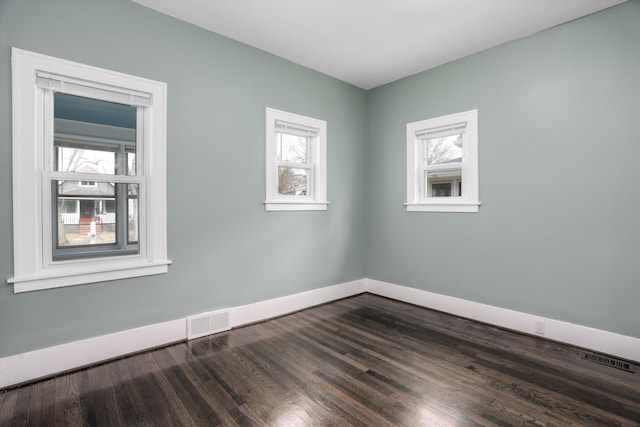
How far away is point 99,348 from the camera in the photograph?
2.51 meters

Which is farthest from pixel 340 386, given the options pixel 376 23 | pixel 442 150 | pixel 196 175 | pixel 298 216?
pixel 376 23

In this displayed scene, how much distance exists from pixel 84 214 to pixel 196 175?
948mm

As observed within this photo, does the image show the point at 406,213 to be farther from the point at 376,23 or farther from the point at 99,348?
the point at 99,348

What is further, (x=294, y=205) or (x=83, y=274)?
(x=294, y=205)

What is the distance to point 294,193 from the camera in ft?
13.1

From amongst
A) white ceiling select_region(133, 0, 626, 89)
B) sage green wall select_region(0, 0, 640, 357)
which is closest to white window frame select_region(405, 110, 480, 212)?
sage green wall select_region(0, 0, 640, 357)

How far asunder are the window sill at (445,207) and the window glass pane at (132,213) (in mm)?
3078

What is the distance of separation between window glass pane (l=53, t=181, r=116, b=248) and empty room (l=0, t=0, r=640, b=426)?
0.02m

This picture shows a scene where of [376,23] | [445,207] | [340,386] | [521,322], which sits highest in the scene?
[376,23]

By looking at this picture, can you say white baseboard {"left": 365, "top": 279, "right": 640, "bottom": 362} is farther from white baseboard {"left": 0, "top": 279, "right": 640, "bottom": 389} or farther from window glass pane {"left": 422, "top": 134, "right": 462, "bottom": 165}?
window glass pane {"left": 422, "top": 134, "right": 462, "bottom": 165}

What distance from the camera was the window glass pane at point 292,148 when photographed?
383cm

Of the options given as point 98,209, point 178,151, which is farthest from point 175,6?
point 98,209

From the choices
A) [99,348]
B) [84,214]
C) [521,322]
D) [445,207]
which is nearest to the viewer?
[99,348]

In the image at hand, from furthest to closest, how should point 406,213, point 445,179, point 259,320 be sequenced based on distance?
point 406,213 → point 445,179 → point 259,320
